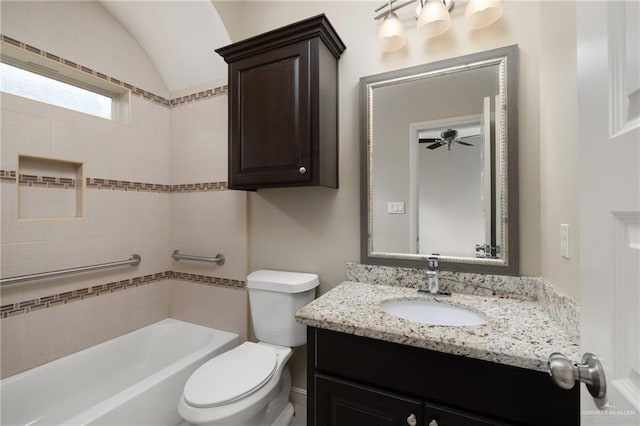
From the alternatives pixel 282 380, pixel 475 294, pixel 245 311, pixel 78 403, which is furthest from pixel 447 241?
pixel 78 403

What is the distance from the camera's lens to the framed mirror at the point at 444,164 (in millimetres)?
1217

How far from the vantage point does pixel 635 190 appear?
36cm

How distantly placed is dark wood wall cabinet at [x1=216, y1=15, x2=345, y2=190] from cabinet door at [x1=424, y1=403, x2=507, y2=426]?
96 centimetres

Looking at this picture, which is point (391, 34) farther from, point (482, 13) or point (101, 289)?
point (101, 289)

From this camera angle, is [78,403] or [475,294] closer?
[475,294]

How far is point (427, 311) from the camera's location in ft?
3.96

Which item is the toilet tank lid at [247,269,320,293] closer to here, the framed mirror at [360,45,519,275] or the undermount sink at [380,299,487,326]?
the framed mirror at [360,45,519,275]

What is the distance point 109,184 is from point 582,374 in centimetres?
226

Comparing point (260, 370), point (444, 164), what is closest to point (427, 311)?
point (444, 164)

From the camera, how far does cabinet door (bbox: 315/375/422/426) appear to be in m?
0.86

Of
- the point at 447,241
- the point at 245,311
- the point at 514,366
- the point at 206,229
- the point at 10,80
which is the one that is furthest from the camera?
the point at 206,229

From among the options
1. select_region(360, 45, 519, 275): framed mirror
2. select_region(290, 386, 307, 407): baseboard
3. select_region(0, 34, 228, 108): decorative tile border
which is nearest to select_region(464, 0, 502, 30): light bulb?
select_region(360, 45, 519, 275): framed mirror

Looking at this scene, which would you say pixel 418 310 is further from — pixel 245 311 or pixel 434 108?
pixel 245 311

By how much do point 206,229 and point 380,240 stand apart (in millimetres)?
1247
